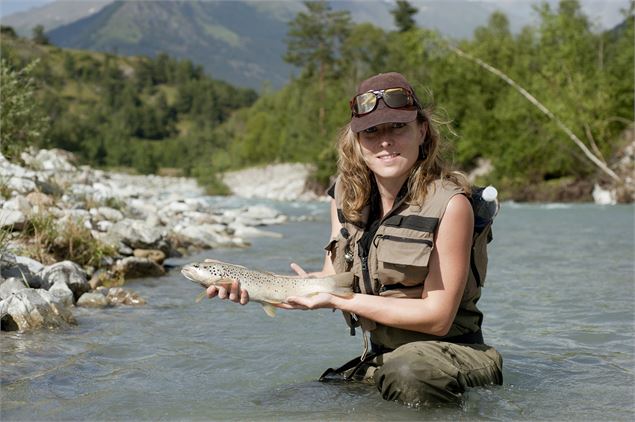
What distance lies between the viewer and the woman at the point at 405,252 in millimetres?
4121

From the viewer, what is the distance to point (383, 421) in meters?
4.08

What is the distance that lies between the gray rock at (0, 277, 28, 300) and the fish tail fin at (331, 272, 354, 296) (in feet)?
12.4

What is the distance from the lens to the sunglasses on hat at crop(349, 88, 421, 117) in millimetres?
4188

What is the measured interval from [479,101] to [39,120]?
36.9 metres

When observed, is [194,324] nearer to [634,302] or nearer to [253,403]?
[253,403]

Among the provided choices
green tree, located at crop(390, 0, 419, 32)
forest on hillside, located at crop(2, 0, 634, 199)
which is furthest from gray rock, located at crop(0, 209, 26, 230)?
green tree, located at crop(390, 0, 419, 32)

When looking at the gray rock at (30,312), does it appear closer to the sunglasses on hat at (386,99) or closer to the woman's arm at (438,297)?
the woman's arm at (438,297)

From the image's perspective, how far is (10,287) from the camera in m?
6.85

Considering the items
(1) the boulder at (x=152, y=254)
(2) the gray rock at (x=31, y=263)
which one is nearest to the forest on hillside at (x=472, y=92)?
(1) the boulder at (x=152, y=254)

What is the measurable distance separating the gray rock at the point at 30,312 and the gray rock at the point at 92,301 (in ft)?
3.51

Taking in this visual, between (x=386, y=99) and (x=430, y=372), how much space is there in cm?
160

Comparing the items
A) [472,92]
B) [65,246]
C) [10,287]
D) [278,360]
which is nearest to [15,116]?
[65,246]

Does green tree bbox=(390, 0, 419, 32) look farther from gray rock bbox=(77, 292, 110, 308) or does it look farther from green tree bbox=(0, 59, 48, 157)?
gray rock bbox=(77, 292, 110, 308)

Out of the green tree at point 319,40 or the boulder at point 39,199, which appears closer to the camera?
the boulder at point 39,199
